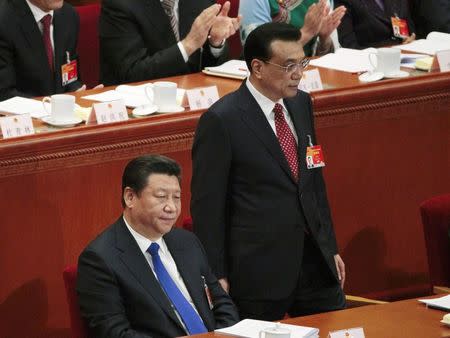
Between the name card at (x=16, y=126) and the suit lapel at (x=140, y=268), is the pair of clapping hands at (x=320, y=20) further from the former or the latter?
the suit lapel at (x=140, y=268)

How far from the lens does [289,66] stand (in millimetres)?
3904

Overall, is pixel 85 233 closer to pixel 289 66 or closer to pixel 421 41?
pixel 289 66

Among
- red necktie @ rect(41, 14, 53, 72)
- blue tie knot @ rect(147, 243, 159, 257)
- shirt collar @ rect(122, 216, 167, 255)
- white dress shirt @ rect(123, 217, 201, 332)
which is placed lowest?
white dress shirt @ rect(123, 217, 201, 332)

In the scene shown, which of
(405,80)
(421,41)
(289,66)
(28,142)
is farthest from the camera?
(421,41)

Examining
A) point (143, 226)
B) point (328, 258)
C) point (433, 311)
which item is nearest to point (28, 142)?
point (143, 226)

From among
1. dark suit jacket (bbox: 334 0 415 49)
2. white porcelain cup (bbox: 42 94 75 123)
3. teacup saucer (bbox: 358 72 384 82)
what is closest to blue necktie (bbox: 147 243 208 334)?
white porcelain cup (bbox: 42 94 75 123)

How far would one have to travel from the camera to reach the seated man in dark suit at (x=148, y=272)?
3.48 meters

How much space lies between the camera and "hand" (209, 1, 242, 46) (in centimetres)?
514

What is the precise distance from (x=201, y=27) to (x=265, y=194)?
1.37 meters

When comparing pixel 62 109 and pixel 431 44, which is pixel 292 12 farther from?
pixel 62 109

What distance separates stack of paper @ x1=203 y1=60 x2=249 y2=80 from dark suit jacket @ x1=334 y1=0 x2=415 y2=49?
0.89m

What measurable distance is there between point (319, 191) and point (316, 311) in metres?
0.39

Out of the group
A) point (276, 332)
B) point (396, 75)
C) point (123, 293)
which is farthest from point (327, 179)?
point (276, 332)

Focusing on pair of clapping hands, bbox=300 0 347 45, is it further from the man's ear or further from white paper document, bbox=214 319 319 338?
white paper document, bbox=214 319 319 338
